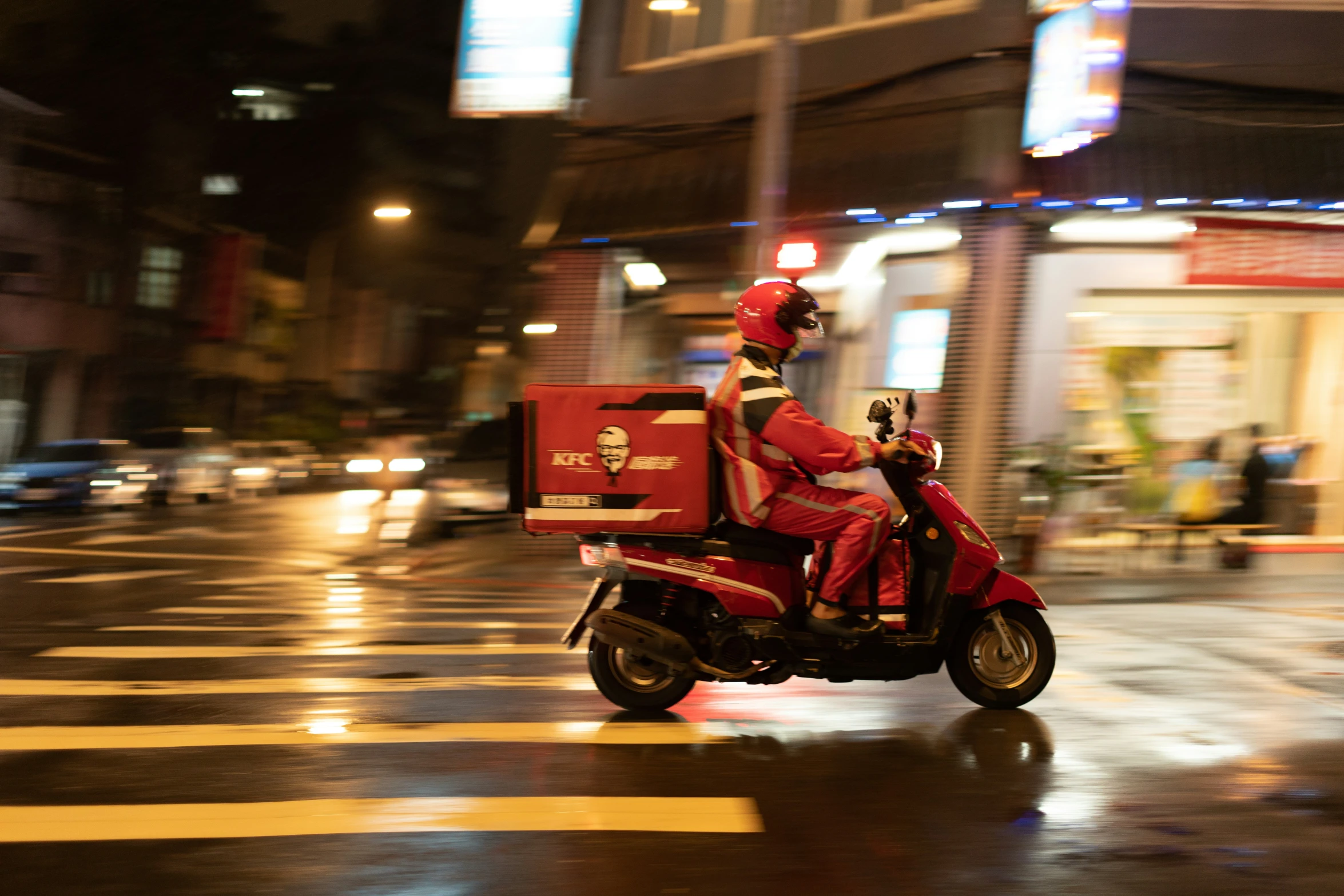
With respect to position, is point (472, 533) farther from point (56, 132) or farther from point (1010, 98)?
point (56, 132)

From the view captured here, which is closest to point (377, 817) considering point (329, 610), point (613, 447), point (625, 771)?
point (625, 771)

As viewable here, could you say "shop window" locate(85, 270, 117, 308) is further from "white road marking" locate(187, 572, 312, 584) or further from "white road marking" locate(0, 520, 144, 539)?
"white road marking" locate(187, 572, 312, 584)

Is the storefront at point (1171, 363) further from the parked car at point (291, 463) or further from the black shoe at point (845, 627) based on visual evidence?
the parked car at point (291, 463)

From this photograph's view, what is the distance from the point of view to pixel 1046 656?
6.36 m

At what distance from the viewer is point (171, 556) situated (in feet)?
49.8

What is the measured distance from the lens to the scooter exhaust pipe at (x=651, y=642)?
611 cm

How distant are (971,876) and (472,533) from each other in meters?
15.4

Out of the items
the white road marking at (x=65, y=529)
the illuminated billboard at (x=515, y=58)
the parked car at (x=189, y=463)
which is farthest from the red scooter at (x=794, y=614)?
the parked car at (x=189, y=463)

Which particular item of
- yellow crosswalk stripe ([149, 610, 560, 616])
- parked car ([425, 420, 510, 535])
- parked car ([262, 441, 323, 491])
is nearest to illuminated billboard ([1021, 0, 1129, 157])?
yellow crosswalk stripe ([149, 610, 560, 616])

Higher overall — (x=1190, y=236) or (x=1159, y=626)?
(x=1190, y=236)

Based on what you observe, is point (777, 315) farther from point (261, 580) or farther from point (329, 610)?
point (261, 580)

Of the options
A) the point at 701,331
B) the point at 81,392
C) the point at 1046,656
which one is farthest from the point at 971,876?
the point at 81,392

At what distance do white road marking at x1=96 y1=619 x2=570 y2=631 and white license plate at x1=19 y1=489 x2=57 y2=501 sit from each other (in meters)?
14.8

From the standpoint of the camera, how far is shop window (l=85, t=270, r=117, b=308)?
115 ft
